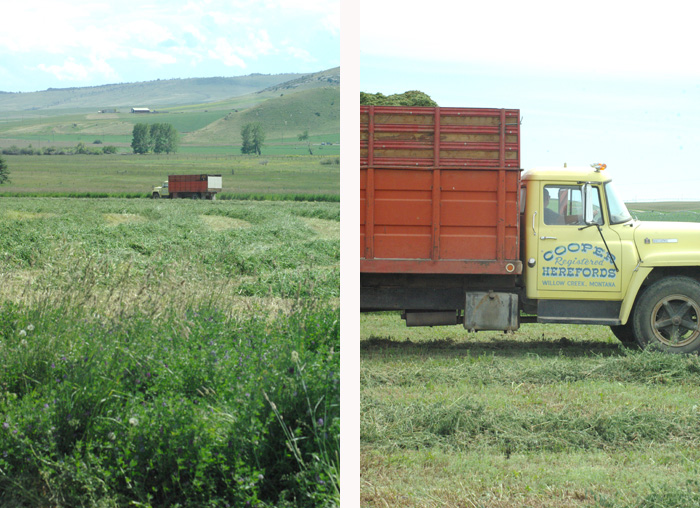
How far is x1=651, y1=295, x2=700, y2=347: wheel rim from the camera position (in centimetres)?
692

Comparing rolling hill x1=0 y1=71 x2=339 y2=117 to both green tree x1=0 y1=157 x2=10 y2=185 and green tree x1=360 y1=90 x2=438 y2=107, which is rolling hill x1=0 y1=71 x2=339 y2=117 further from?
green tree x1=360 y1=90 x2=438 y2=107

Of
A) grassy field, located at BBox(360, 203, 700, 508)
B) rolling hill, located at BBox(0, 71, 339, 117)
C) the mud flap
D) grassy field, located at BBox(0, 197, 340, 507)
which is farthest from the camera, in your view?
rolling hill, located at BBox(0, 71, 339, 117)

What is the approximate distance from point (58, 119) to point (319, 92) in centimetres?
3188

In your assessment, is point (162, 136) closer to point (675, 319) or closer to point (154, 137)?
point (154, 137)

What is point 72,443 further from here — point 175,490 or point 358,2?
point 358,2

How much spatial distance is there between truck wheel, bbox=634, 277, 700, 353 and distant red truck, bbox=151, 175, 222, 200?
27.1 meters

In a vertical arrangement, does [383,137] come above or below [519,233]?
above

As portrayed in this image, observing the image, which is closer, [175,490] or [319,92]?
[175,490]

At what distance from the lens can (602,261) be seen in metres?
7.09

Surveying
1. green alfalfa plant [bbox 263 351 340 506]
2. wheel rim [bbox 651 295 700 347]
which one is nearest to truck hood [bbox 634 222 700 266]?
wheel rim [bbox 651 295 700 347]

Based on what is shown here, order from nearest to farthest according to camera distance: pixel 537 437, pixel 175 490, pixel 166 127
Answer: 1. pixel 175 490
2. pixel 537 437
3. pixel 166 127

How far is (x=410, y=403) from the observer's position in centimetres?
489

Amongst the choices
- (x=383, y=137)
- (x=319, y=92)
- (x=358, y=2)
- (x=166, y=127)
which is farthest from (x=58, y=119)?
(x=319, y=92)

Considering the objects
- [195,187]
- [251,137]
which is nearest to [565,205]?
[251,137]
